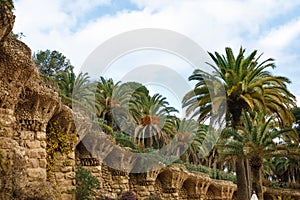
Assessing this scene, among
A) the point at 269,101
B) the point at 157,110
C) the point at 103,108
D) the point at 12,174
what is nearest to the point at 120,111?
the point at 103,108

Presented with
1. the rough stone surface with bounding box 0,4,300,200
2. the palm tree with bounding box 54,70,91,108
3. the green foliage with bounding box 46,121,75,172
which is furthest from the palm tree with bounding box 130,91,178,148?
the green foliage with bounding box 46,121,75,172

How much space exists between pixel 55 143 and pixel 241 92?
9696mm

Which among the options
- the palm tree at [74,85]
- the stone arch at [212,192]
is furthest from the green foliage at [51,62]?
the stone arch at [212,192]

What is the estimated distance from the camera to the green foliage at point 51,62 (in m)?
31.4

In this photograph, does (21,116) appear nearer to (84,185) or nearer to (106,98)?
(84,185)

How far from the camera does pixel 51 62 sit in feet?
106

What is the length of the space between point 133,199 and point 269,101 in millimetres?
7953

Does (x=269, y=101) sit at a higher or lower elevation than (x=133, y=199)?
higher

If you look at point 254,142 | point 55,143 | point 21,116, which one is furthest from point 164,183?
point 21,116

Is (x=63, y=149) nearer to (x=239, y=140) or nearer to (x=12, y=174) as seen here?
(x=12, y=174)

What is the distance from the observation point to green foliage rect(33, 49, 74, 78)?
103ft

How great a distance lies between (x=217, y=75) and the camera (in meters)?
18.9

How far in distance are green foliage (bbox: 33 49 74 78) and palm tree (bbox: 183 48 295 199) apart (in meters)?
15.0

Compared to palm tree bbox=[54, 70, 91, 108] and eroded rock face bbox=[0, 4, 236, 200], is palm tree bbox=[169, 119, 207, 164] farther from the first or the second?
eroded rock face bbox=[0, 4, 236, 200]
